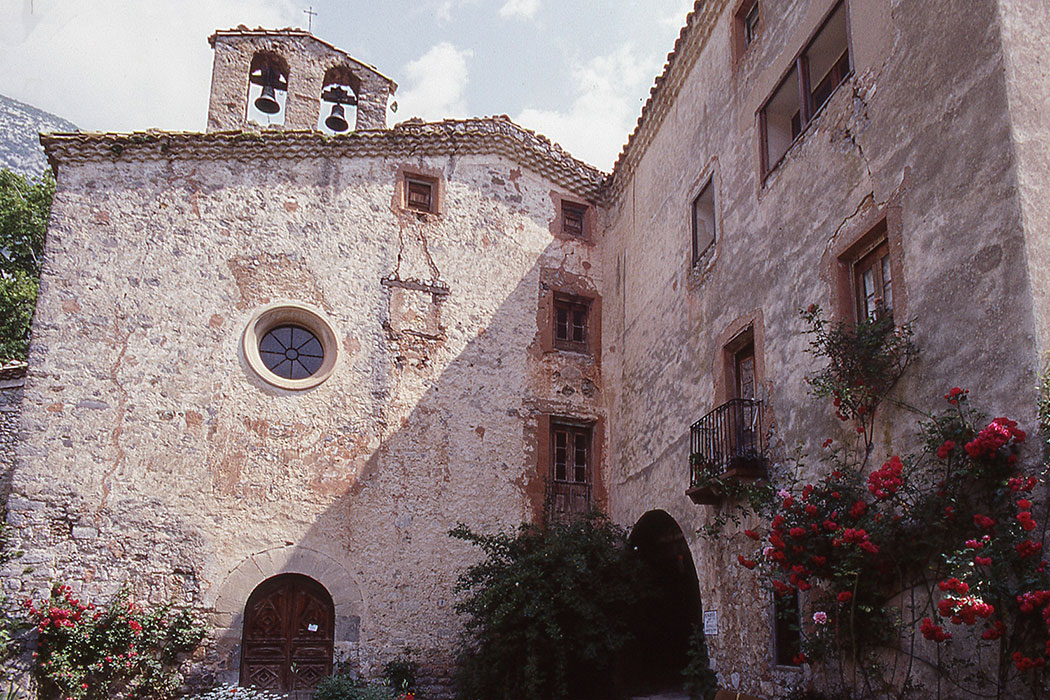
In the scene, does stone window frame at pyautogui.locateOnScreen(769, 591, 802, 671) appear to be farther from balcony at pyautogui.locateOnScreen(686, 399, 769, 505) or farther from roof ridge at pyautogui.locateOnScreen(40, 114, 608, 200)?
roof ridge at pyautogui.locateOnScreen(40, 114, 608, 200)

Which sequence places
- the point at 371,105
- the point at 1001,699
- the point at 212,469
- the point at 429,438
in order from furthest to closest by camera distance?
the point at 371,105 → the point at 429,438 → the point at 212,469 → the point at 1001,699

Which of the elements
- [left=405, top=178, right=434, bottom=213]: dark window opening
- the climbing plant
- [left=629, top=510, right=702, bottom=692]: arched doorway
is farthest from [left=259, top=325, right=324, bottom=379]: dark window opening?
the climbing plant

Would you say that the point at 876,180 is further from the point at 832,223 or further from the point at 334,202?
the point at 334,202

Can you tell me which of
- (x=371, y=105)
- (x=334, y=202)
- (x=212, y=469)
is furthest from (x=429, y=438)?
(x=371, y=105)

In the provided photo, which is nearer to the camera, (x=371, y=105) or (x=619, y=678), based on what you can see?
(x=619, y=678)

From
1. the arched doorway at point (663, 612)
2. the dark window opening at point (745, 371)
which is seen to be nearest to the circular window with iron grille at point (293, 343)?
the arched doorway at point (663, 612)

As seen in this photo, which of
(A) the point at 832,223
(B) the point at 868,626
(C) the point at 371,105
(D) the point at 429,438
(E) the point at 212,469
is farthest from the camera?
(C) the point at 371,105

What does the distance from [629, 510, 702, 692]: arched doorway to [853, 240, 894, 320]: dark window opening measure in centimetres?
534

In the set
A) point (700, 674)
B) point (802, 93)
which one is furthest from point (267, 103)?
point (700, 674)

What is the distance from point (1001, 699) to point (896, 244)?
3480 millimetres

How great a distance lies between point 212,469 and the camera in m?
12.0

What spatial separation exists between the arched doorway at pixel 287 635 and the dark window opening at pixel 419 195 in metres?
5.91

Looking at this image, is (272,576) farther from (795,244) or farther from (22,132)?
(22,132)

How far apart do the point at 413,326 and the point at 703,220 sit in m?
4.60
